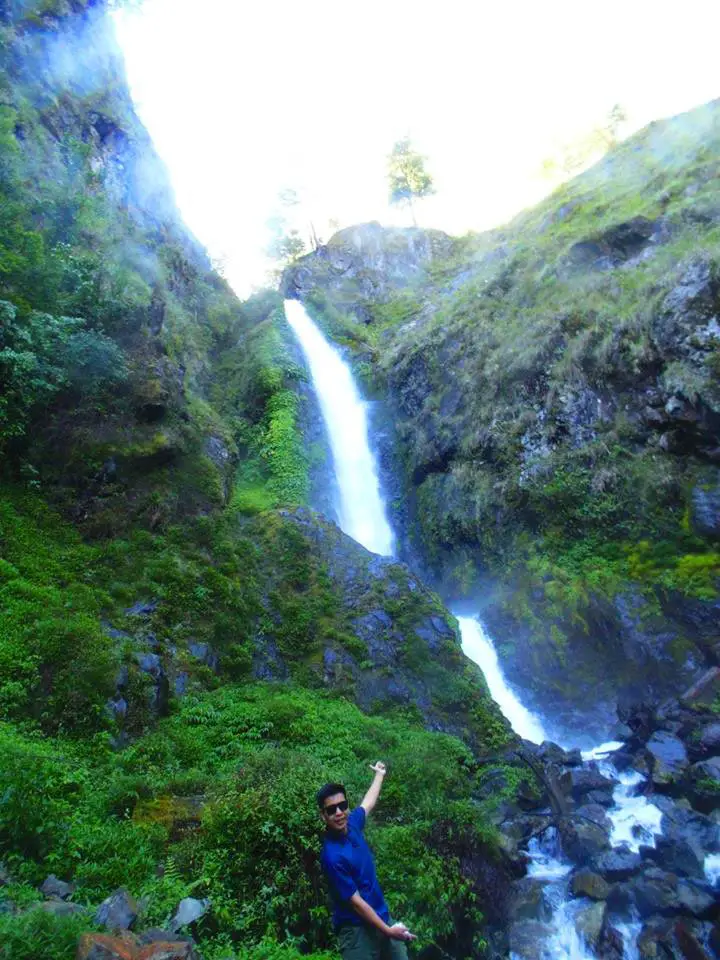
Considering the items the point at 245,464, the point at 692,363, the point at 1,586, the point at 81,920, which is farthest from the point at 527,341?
the point at 81,920

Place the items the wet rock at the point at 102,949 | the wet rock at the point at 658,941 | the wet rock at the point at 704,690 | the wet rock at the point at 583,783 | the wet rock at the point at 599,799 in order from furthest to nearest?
the wet rock at the point at 704,690 → the wet rock at the point at 583,783 → the wet rock at the point at 599,799 → the wet rock at the point at 658,941 → the wet rock at the point at 102,949

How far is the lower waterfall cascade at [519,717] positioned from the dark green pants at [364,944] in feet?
16.6

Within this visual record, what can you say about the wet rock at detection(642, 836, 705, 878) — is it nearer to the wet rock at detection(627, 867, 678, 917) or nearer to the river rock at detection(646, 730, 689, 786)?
the wet rock at detection(627, 867, 678, 917)

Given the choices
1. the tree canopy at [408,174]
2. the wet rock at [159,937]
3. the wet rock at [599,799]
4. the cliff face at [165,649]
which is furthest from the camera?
the tree canopy at [408,174]

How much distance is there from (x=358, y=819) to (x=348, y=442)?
73.7ft

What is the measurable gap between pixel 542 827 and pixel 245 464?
51.4ft

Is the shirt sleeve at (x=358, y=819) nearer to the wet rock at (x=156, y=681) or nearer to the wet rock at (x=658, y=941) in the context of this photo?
the wet rock at (x=156, y=681)

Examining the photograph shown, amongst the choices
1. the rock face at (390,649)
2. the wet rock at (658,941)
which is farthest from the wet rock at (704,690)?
the wet rock at (658,941)

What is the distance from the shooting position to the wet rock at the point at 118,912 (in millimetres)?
4289

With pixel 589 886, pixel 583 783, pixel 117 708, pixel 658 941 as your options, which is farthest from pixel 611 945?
pixel 117 708

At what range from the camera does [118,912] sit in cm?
440

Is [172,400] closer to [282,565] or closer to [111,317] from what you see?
[111,317]

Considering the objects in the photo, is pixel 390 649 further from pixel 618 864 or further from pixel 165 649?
pixel 618 864

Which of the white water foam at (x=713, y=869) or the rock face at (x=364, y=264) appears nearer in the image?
the white water foam at (x=713, y=869)
